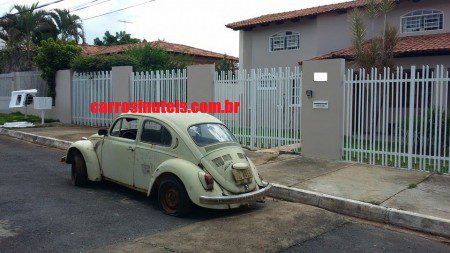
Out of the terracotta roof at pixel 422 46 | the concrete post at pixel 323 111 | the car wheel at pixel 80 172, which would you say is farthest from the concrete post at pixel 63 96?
the concrete post at pixel 323 111

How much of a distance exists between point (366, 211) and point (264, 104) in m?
5.37

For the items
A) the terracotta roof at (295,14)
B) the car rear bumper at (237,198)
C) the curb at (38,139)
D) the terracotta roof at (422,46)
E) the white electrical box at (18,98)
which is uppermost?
the terracotta roof at (295,14)

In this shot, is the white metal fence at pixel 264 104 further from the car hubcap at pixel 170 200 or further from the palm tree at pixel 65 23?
the palm tree at pixel 65 23

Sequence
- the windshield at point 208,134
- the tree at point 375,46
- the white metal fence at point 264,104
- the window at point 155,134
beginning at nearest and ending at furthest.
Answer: the windshield at point 208,134 → the window at point 155,134 → the white metal fence at point 264,104 → the tree at point 375,46

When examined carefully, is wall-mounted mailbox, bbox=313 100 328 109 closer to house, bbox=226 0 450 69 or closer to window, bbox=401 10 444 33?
house, bbox=226 0 450 69

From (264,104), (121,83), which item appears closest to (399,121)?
(264,104)

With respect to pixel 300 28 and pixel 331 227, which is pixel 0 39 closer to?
pixel 300 28

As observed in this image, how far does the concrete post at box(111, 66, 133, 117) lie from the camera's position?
591 inches

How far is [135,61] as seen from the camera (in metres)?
16.9

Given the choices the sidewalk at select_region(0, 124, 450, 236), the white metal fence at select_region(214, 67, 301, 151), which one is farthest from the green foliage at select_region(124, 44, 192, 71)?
the sidewalk at select_region(0, 124, 450, 236)

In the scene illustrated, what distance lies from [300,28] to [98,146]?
1565 cm

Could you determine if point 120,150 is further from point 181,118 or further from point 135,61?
point 135,61

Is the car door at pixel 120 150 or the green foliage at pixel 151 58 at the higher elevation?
the green foliage at pixel 151 58

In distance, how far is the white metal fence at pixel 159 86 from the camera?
1334 cm
